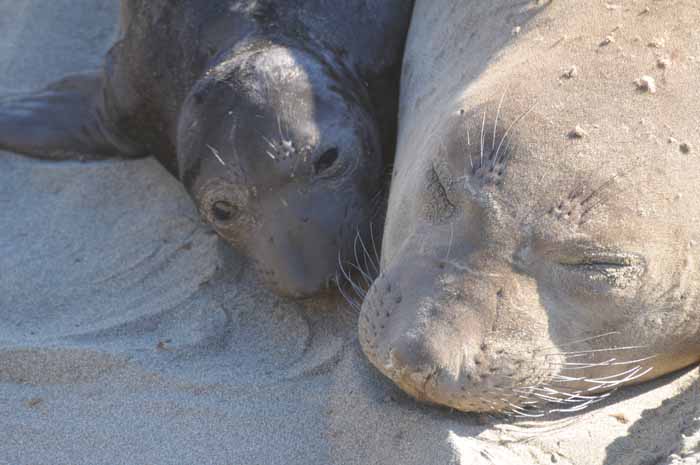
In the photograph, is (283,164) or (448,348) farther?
(283,164)

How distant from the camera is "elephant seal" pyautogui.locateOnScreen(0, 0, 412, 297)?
396cm

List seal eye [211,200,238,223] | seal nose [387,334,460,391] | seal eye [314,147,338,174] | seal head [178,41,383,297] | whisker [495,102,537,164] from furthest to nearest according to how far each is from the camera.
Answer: seal eye [211,200,238,223]
seal eye [314,147,338,174]
seal head [178,41,383,297]
whisker [495,102,537,164]
seal nose [387,334,460,391]

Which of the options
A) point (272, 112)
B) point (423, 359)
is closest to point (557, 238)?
point (423, 359)

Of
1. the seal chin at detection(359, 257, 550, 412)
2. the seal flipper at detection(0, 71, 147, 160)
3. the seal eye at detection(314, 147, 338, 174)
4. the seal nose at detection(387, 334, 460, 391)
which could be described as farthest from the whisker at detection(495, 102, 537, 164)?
the seal flipper at detection(0, 71, 147, 160)

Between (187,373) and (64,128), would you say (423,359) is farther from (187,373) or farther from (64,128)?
(64,128)

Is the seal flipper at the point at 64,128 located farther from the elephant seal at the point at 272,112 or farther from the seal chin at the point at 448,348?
the seal chin at the point at 448,348

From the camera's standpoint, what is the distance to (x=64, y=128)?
5410mm

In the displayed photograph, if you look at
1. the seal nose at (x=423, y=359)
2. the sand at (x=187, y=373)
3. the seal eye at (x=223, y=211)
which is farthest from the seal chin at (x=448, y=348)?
the seal eye at (x=223, y=211)

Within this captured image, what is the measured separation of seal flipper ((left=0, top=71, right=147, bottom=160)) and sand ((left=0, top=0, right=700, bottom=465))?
10.4 inches

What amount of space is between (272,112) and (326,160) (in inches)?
11.0

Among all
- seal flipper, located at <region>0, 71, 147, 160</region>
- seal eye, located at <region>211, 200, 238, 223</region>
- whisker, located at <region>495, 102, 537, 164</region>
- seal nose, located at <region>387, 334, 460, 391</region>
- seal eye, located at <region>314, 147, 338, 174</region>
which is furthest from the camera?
seal flipper, located at <region>0, 71, 147, 160</region>

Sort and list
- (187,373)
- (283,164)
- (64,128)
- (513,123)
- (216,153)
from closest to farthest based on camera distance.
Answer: (513,123), (187,373), (283,164), (216,153), (64,128)

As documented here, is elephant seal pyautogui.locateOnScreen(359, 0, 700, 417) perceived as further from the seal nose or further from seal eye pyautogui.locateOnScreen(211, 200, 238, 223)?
seal eye pyautogui.locateOnScreen(211, 200, 238, 223)

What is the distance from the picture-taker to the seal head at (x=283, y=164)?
12.8 ft
